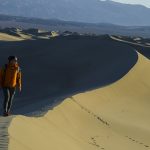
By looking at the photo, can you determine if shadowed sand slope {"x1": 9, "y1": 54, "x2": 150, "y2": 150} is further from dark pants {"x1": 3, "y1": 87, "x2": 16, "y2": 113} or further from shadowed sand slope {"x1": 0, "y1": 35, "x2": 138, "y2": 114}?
shadowed sand slope {"x1": 0, "y1": 35, "x2": 138, "y2": 114}

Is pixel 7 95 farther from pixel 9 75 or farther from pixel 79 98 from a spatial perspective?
pixel 79 98

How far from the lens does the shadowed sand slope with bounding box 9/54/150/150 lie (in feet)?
34.2

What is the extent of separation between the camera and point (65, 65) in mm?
29969

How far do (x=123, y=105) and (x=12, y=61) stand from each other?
882cm

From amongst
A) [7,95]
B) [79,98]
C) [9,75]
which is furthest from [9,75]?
[79,98]

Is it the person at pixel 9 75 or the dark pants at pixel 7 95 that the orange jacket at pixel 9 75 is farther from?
the dark pants at pixel 7 95

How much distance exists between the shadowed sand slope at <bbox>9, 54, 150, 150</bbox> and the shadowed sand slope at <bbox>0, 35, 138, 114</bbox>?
1.39 metres

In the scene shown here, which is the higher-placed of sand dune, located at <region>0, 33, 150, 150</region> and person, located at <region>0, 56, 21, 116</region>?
person, located at <region>0, 56, 21, 116</region>

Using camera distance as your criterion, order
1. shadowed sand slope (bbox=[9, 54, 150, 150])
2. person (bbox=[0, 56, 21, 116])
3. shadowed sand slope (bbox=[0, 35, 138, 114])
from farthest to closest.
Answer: shadowed sand slope (bbox=[0, 35, 138, 114]) → person (bbox=[0, 56, 21, 116]) → shadowed sand slope (bbox=[9, 54, 150, 150])

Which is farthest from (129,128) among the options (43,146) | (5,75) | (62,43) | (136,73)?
(62,43)

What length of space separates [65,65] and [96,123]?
14.4 m

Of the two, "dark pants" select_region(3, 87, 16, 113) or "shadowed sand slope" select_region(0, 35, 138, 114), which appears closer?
"dark pants" select_region(3, 87, 16, 113)

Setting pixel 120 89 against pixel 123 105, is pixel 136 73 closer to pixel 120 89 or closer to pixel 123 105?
pixel 120 89

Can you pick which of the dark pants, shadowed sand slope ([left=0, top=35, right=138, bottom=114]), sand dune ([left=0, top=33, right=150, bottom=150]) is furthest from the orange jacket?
shadowed sand slope ([left=0, top=35, right=138, bottom=114])
